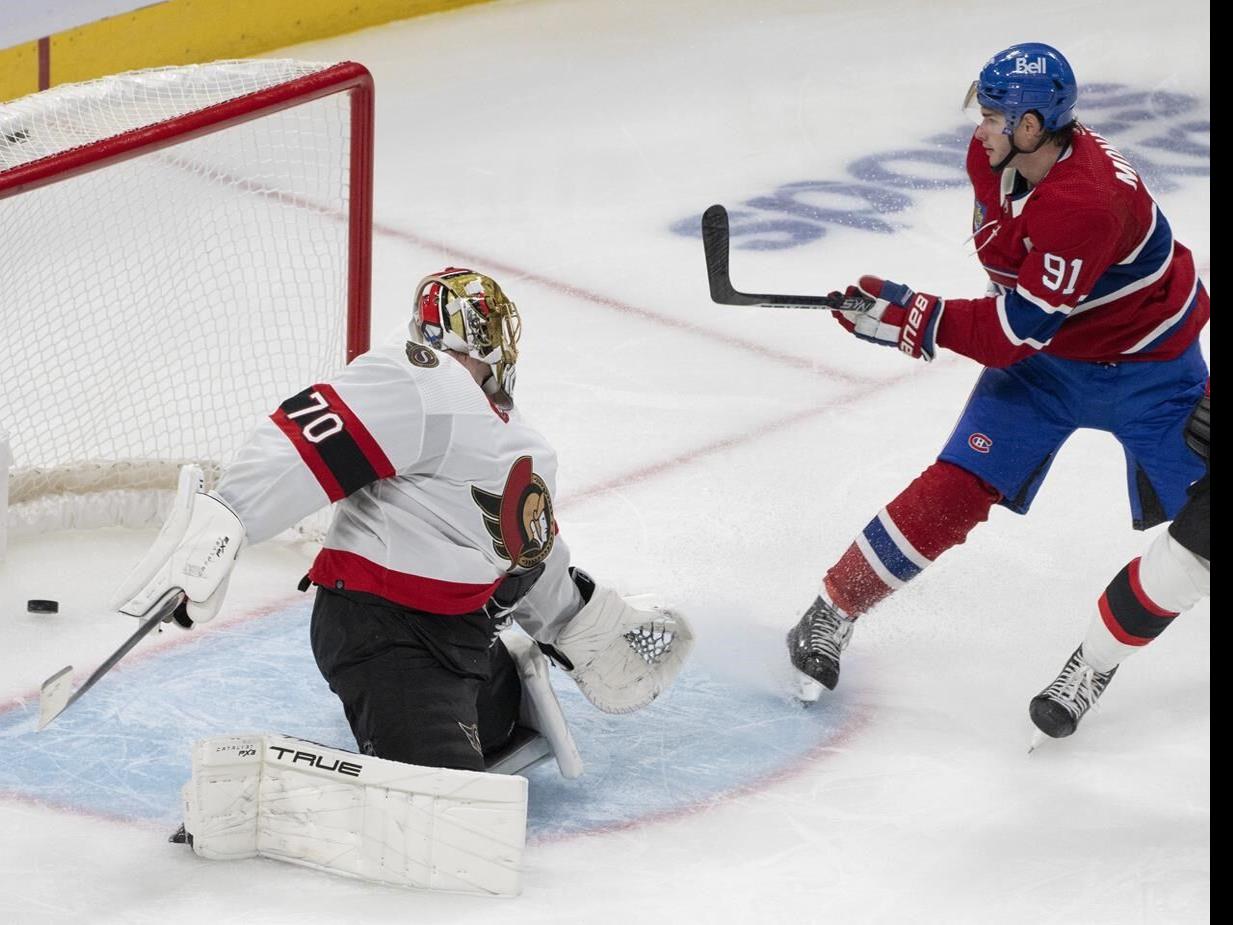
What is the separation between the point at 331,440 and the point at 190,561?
22 centimetres

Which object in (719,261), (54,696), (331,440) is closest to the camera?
(54,696)

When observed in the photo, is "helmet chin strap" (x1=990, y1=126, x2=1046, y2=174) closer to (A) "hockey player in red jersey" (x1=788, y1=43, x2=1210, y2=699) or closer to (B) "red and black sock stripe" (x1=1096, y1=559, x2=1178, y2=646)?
(A) "hockey player in red jersey" (x1=788, y1=43, x2=1210, y2=699)

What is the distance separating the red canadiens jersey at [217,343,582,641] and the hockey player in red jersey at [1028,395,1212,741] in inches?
30.6

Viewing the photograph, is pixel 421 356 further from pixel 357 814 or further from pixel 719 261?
pixel 719 261

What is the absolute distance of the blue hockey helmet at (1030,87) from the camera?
269 centimetres

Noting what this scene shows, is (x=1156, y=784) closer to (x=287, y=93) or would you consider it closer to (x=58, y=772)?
(x=58, y=772)

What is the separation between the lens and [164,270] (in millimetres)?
4102

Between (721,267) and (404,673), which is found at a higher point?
(721,267)

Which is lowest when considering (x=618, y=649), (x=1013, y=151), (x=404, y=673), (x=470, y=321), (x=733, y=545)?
(x=733, y=545)

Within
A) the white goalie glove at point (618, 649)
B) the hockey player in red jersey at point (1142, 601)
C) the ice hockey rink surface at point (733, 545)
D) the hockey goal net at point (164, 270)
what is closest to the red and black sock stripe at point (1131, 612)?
the hockey player in red jersey at point (1142, 601)

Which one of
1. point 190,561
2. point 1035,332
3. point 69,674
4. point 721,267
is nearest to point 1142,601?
point 1035,332

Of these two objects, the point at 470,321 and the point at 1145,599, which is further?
the point at 1145,599
